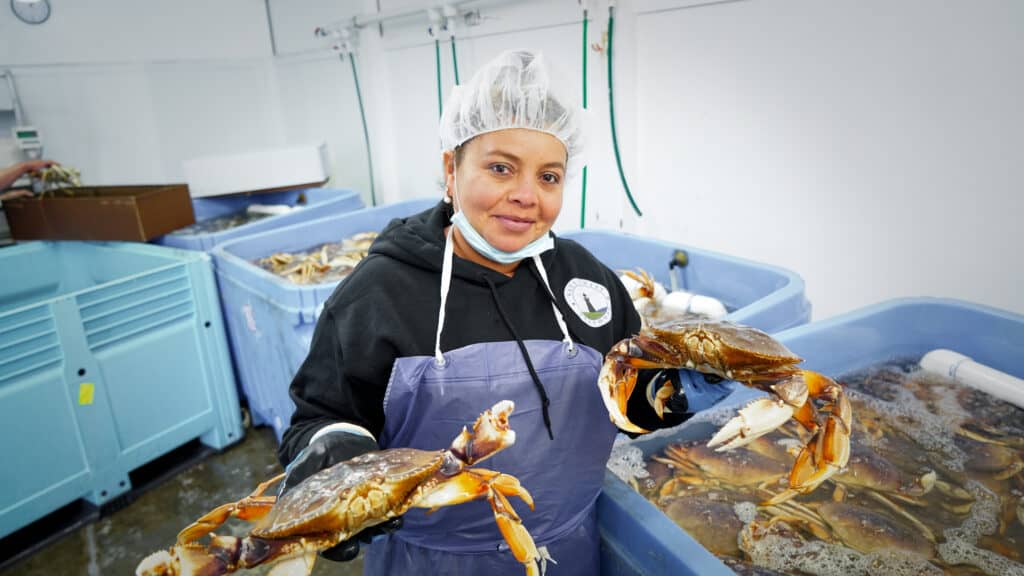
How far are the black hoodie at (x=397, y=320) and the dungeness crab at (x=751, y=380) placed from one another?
0.19 metres

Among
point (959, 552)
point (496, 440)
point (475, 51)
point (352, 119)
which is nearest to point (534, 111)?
point (496, 440)

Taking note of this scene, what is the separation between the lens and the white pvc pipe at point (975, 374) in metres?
1.94

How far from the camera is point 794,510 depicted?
1.69 metres

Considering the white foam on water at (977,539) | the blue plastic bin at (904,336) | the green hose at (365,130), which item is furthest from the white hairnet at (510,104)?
the green hose at (365,130)

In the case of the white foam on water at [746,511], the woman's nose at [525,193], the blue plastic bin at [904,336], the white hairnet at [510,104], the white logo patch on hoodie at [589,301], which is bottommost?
the white foam on water at [746,511]

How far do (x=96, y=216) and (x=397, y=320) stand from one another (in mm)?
3136

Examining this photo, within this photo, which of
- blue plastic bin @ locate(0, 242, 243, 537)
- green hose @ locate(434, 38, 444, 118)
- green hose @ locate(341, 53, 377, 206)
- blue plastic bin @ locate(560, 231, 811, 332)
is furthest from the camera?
green hose @ locate(341, 53, 377, 206)

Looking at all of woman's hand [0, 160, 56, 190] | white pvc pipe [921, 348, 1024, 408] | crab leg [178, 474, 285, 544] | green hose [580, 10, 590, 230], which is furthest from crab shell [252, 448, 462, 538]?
A: woman's hand [0, 160, 56, 190]

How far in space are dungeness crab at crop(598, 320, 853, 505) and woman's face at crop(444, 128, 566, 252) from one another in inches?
14.2

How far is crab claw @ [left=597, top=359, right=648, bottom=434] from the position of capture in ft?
3.93

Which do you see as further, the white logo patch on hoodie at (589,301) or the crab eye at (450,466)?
the white logo patch on hoodie at (589,301)

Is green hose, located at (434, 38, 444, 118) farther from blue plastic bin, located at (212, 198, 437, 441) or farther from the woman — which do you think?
the woman

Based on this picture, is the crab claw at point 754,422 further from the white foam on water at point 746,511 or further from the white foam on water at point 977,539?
the white foam on water at point 977,539

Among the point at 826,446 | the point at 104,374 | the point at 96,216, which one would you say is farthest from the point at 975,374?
the point at 96,216
